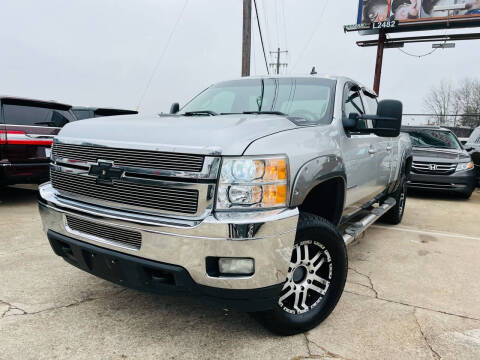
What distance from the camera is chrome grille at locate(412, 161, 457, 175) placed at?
7.99 m

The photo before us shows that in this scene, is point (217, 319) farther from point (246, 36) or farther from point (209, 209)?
point (246, 36)

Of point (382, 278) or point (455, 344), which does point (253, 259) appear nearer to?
point (455, 344)

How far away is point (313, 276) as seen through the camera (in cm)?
247

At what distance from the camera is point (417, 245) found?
15.1 feet

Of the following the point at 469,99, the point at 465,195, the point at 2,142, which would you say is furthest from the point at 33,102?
the point at 469,99

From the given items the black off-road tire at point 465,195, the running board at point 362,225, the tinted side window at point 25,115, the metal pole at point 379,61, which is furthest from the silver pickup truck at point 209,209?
the metal pole at point 379,61

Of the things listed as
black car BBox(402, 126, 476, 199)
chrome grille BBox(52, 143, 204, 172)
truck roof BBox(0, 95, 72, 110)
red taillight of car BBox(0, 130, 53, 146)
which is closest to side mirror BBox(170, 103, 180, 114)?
chrome grille BBox(52, 143, 204, 172)

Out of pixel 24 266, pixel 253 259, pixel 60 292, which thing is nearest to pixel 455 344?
pixel 253 259

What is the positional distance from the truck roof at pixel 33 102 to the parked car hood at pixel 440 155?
290 inches

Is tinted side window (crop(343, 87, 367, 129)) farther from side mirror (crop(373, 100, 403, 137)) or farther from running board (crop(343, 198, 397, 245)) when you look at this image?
running board (crop(343, 198, 397, 245))

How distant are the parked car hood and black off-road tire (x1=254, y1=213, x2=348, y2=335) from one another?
6.71 m

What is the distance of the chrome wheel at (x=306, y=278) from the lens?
7.61 ft

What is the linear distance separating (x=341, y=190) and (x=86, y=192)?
73.2 inches

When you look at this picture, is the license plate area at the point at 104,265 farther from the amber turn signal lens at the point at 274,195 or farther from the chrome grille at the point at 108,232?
the amber turn signal lens at the point at 274,195
